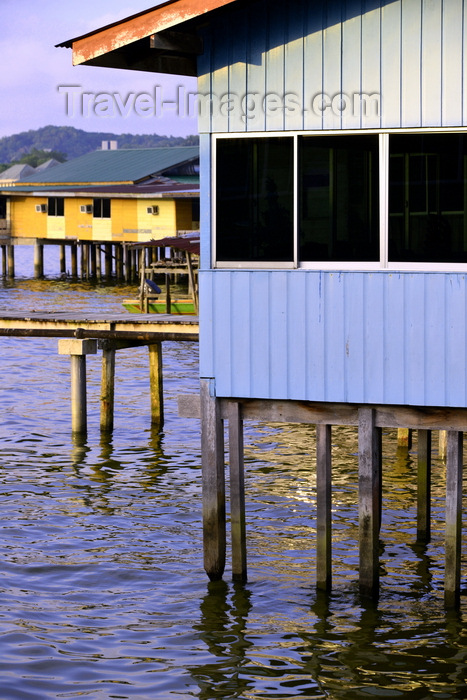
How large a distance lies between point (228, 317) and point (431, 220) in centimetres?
197

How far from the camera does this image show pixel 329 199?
9.64 metres

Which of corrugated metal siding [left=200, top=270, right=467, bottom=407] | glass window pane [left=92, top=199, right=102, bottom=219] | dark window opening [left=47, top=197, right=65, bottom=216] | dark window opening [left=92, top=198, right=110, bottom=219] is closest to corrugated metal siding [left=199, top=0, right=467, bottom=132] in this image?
corrugated metal siding [left=200, top=270, right=467, bottom=407]

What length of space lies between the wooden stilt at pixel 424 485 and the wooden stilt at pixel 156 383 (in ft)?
24.9

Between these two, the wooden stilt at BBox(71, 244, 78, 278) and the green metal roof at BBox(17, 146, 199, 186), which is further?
the wooden stilt at BBox(71, 244, 78, 278)

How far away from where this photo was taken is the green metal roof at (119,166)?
59.8 meters

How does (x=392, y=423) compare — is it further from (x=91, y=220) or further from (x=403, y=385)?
(x=91, y=220)

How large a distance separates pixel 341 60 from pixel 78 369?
32.9ft

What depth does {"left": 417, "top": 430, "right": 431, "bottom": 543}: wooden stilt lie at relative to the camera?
1252 centimetres

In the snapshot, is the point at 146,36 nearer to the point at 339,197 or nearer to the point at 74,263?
the point at 339,197

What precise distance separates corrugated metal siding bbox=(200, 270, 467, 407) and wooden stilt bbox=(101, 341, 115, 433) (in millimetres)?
8978

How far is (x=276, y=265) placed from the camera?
9.84m

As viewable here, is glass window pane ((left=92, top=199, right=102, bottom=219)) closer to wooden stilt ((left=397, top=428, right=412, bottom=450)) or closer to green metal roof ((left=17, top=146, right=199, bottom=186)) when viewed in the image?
green metal roof ((left=17, top=146, right=199, bottom=186))

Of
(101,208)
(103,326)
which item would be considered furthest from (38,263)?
(103,326)

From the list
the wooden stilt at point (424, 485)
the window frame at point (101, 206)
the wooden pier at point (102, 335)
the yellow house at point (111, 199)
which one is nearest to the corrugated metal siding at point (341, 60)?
the wooden stilt at point (424, 485)
